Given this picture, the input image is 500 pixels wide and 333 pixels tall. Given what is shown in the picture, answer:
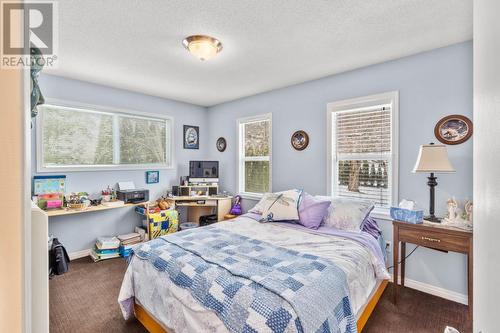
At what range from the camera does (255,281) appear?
1458mm

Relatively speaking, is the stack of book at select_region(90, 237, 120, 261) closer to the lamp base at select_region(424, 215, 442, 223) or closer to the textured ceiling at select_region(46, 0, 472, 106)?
the textured ceiling at select_region(46, 0, 472, 106)

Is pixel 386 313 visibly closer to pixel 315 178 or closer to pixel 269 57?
pixel 315 178

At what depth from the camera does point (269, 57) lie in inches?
106

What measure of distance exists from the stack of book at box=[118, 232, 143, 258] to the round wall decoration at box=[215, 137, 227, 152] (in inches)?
83.3

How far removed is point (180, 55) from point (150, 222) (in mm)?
2406

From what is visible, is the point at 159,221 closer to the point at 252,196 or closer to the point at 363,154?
the point at 252,196

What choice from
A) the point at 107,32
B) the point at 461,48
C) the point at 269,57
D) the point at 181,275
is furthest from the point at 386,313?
the point at 107,32

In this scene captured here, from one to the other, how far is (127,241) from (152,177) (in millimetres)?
1139

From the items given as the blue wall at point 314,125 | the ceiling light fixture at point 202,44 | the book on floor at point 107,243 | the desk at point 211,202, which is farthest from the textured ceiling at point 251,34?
the book on floor at point 107,243

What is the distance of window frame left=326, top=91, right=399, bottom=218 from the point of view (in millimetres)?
2684

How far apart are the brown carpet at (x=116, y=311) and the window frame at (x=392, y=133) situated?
0.91 metres

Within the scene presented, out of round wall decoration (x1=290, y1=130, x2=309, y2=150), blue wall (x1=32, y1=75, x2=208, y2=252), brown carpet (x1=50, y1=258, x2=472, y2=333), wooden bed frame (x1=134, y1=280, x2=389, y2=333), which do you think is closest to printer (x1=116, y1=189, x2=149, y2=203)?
→ blue wall (x1=32, y1=75, x2=208, y2=252)

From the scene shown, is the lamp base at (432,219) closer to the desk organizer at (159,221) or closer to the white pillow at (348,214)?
the white pillow at (348,214)

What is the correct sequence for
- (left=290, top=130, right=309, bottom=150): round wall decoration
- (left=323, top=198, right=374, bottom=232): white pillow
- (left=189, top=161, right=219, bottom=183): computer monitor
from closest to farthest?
(left=323, top=198, right=374, bottom=232): white pillow
(left=290, top=130, right=309, bottom=150): round wall decoration
(left=189, top=161, right=219, bottom=183): computer monitor
